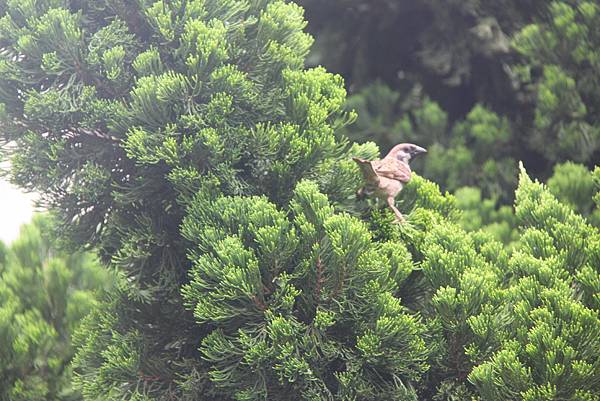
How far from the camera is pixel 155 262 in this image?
5.11 meters

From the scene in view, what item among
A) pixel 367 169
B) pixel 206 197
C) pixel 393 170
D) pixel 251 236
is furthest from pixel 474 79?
pixel 251 236

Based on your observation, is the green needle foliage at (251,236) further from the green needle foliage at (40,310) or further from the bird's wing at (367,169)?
the green needle foliage at (40,310)

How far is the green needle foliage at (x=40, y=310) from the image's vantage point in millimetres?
6434

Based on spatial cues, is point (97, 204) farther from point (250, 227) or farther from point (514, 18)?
point (514, 18)

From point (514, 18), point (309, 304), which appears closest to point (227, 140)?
point (309, 304)

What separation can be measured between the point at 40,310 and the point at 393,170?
376 cm

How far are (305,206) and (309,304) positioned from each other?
0.59 m

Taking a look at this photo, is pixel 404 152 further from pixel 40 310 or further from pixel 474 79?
pixel 474 79

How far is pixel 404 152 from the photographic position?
17.7 ft

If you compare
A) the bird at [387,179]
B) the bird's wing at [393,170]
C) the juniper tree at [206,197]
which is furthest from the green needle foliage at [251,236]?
the bird's wing at [393,170]

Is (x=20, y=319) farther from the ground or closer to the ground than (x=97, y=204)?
closer to the ground

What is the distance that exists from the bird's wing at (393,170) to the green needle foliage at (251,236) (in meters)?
0.23

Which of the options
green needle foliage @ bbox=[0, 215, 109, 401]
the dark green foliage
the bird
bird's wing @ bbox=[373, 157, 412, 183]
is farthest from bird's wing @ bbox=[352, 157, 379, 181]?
the dark green foliage

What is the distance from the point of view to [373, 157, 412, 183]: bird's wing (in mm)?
5114
